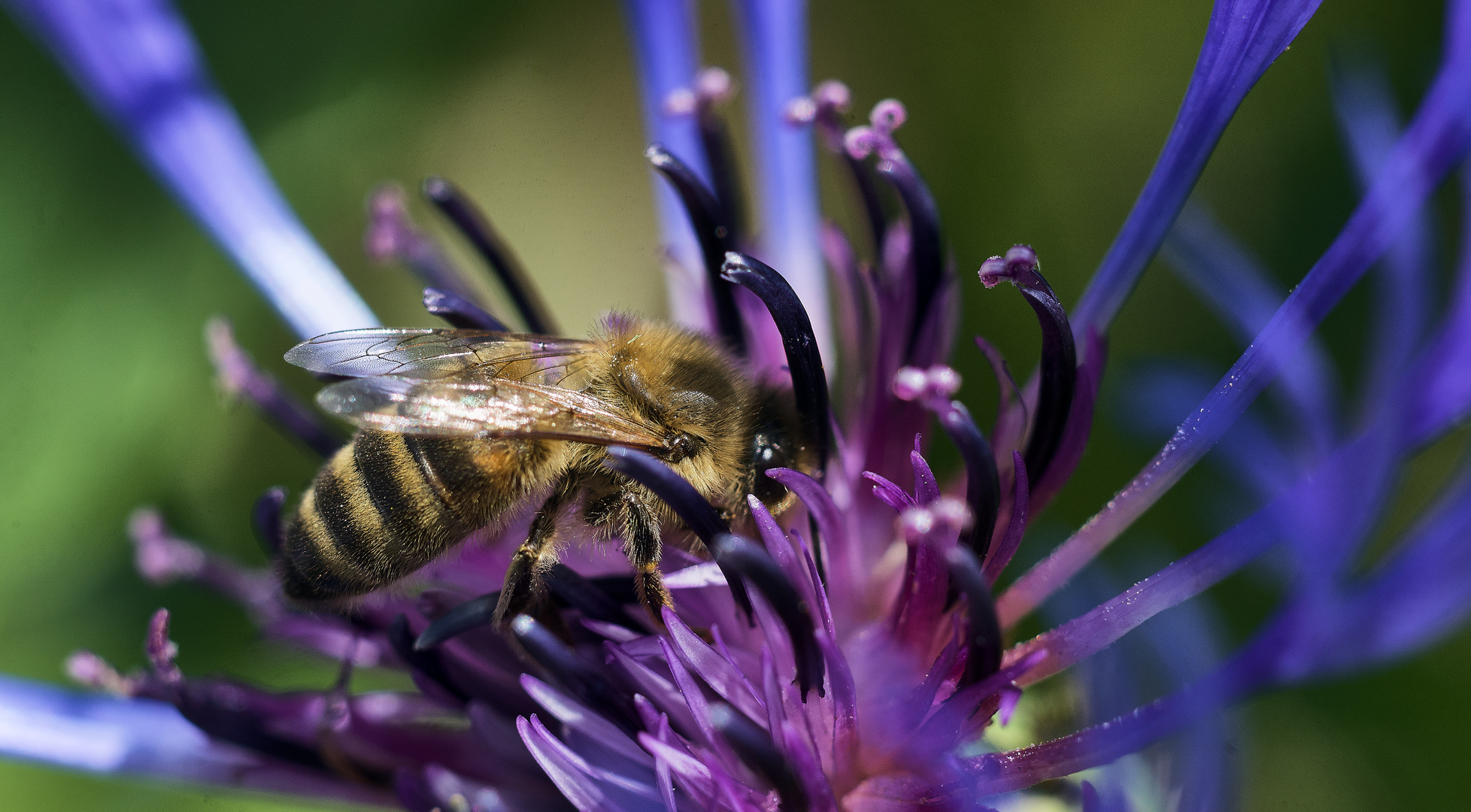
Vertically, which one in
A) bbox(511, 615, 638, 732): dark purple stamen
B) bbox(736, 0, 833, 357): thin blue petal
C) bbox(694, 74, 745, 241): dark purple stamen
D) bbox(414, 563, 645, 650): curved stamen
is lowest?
bbox(511, 615, 638, 732): dark purple stamen

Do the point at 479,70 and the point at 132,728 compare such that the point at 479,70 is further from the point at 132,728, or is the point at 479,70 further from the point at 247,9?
the point at 132,728

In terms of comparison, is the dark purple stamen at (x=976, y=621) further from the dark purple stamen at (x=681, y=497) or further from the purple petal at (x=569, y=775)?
the purple petal at (x=569, y=775)

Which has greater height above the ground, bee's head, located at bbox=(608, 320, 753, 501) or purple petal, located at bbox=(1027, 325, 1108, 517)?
purple petal, located at bbox=(1027, 325, 1108, 517)

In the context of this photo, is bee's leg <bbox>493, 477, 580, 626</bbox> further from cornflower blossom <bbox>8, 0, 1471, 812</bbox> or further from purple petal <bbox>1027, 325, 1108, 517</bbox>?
purple petal <bbox>1027, 325, 1108, 517</bbox>

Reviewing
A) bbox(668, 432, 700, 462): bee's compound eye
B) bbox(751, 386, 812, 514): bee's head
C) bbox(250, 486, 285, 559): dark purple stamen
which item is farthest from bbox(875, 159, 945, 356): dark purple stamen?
bbox(250, 486, 285, 559): dark purple stamen

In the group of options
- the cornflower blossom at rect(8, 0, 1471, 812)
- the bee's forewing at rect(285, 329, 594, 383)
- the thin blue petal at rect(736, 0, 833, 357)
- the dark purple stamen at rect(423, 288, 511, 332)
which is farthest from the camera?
the thin blue petal at rect(736, 0, 833, 357)

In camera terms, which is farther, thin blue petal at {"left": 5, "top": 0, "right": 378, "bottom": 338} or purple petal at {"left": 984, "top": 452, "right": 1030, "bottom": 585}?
thin blue petal at {"left": 5, "top": 0, "right": 378, "bottom": 338}

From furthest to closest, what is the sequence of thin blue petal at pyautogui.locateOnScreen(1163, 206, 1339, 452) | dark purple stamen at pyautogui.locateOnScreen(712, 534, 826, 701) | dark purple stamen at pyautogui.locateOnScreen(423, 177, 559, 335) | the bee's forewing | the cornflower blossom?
dark purple stamen at pyautogui.locateOnScreen(423, 177, 559, 335)
thin blue petal at pyautogui.locateOnScreen(1163, 206, 1339, 452)
the bee's forewing
dark purple stamen at pyautogui.locateOnScreen(712, 534, 826, 701)
the cornflower blossom
